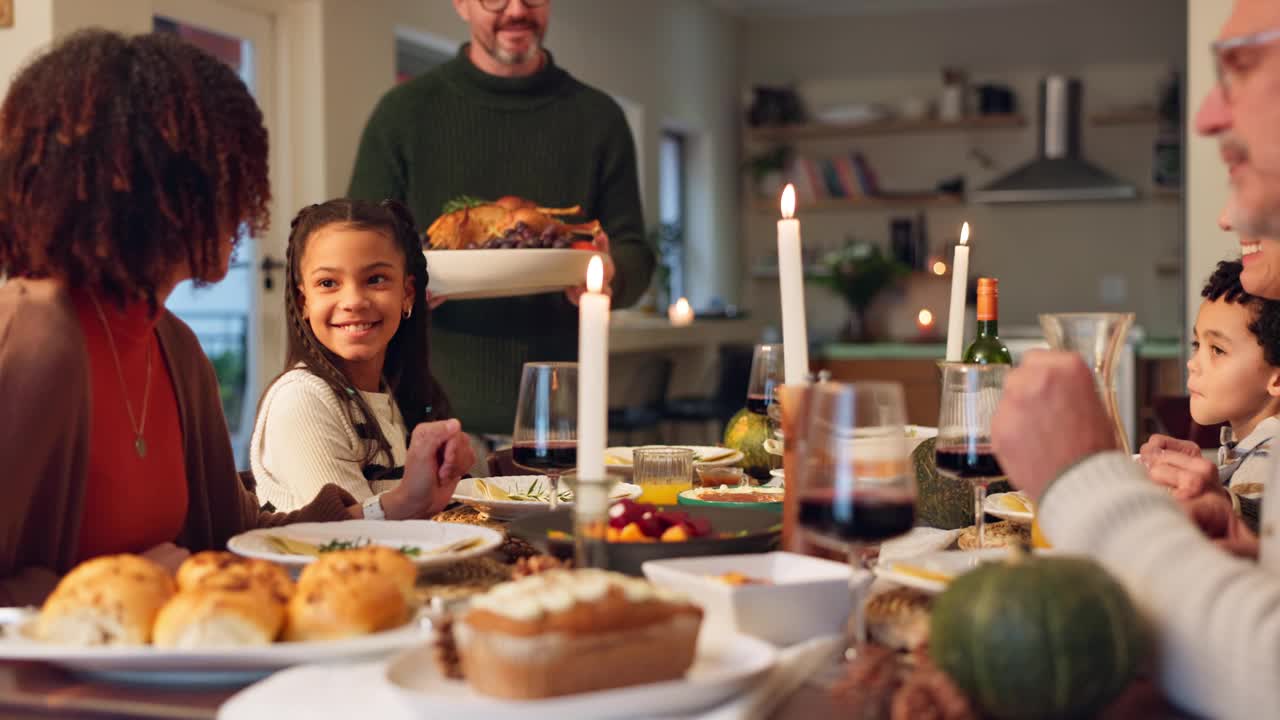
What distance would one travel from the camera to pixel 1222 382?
2.22m

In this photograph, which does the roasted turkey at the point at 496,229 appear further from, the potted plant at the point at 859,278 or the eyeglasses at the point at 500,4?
the potted plant at the point at 859,278

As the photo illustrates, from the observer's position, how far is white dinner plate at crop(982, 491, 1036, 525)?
1502 mm

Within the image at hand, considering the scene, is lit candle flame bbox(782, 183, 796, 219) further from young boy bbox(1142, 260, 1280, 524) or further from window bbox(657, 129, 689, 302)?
window bbox(657, 129, 689, 302)

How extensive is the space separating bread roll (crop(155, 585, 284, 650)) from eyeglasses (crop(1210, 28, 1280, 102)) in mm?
795

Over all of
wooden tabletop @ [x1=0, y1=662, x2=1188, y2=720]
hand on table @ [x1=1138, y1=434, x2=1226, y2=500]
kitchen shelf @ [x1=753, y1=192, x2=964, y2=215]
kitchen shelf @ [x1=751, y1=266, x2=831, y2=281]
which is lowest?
wooden tabletop @ [x1=0, y1=662, x2=1188, y2=720]

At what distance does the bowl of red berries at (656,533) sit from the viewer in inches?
45.5

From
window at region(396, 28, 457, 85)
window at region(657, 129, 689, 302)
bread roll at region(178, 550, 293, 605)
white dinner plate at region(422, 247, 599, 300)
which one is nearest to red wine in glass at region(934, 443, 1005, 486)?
bread roll at region(178, 550, 293, 605)

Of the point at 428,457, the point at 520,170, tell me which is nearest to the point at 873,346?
the point at 520,170

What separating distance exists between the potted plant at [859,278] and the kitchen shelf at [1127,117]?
4.65 ft

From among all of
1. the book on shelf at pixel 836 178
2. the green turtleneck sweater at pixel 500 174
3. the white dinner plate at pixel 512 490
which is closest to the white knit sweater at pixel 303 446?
the white dinner plate at pixel 512 490

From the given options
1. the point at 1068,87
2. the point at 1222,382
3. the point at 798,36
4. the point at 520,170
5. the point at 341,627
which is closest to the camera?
the point at 341,627

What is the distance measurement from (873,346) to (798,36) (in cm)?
259

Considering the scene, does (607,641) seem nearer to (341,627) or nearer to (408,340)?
(341,627)

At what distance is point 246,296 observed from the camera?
184 inches
